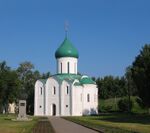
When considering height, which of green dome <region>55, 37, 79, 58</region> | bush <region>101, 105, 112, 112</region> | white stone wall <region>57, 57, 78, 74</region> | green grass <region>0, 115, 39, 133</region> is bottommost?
green grass <region>0, 115, 39, 133</region>

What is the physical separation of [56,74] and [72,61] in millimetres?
4121

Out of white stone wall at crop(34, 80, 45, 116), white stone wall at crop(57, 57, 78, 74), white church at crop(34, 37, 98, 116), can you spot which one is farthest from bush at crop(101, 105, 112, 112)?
white stone wall at crop(34, 80, 45, 116)

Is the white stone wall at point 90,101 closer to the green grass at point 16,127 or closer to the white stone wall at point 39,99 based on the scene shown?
the white stone wall at point 39,99

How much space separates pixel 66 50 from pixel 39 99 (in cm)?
1044

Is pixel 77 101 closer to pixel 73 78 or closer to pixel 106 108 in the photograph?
pixel 73 78

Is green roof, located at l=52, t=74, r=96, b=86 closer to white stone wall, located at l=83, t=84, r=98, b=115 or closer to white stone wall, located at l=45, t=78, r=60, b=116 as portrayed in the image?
white stone wall, located at l=83, t=84, r=98, b=115

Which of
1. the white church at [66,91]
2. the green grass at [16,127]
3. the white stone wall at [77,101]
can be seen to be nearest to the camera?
the green grass at [16,127]

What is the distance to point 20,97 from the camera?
84.0 metres

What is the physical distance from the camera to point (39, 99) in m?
78.9

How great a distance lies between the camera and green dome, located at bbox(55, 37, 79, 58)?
79.0 meters

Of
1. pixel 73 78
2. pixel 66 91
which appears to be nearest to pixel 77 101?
pixel 66 91

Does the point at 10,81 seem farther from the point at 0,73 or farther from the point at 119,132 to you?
the point at 119,132

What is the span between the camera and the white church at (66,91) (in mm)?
75688

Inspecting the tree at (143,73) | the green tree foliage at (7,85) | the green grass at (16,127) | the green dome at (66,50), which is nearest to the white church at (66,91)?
the green dome at (66,50)
